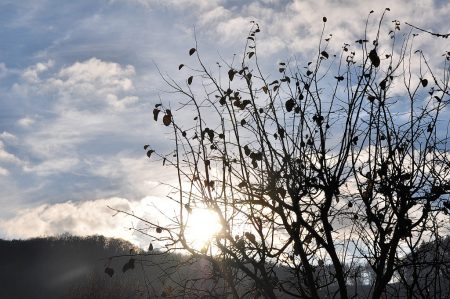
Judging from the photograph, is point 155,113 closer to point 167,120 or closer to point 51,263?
point 167,120

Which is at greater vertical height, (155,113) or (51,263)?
(51,263)

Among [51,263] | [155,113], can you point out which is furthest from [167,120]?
[51,263]

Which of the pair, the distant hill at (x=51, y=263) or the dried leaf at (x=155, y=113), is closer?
the dried leaf at (x=155, y=113)

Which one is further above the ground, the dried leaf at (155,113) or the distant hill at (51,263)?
the distant hill at (51,263)

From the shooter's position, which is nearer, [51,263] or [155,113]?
[155,113]

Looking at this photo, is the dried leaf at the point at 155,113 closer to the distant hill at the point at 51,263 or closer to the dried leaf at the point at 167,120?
the dried leaf at the point at 167,120

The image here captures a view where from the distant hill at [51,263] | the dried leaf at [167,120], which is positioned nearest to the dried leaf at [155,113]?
the dried leaf at [167,120]

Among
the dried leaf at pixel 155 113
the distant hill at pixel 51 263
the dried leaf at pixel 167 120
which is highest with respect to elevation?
the distant hill at pixel 51 263

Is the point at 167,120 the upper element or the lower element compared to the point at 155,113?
lower

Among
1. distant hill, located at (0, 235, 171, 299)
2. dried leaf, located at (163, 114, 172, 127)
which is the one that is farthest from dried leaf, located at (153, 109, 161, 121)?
distant hill, located at (0, 235, 171, 299)

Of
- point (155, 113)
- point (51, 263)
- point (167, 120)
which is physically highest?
Answer: point (51, 263)

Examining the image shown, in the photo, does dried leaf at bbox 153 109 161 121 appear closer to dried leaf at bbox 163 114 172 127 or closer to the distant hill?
dried leaf at bbox 163 114 172 127

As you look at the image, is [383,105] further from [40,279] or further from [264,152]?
[40,279]

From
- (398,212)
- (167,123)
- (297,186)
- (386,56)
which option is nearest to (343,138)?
(297,186)
